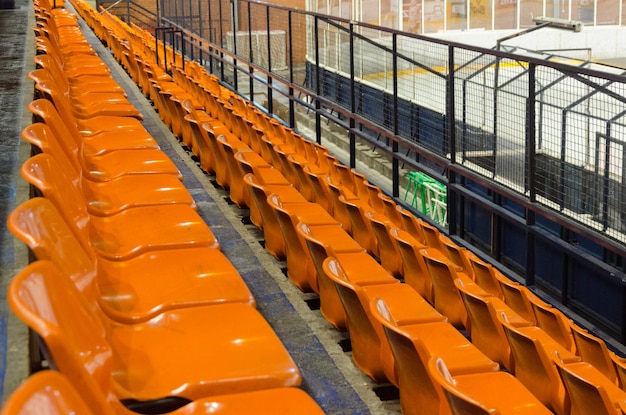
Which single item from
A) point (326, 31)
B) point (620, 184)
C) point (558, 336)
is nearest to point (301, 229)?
point (558, 336)

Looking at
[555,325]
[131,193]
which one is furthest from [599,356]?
[131,193]

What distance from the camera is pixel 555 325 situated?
3.55 metres

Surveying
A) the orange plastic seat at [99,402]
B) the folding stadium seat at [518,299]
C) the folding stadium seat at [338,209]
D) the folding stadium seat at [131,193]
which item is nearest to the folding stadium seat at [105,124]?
the folding stadium seat at [131,193]

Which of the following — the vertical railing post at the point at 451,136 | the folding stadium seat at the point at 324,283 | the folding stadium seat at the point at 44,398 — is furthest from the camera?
the vertical railing post at the point at 451,136

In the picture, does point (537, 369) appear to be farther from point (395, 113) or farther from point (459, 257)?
point (395, 113)

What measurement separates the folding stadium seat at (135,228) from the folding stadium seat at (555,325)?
170 centimetres

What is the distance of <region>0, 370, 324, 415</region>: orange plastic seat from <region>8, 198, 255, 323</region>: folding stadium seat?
31 cm

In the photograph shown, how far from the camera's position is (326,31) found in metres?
8.97

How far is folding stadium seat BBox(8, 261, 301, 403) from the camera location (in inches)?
48.1

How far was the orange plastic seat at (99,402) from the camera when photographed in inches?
37.0

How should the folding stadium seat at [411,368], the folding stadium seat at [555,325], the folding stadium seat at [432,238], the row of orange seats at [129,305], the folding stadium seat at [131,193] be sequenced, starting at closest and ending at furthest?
1. the row of orange seats at [129,305]
2. the folding stadium seat at [411,368]
3. the folding stadium seat at [131,193]
4. the folding stadium seat at [555,325]
5. the folding stadium seat at [432,238]

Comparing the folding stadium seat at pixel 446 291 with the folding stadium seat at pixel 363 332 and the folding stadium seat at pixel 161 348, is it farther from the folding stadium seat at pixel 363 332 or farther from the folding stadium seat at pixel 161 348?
the folding stadium seat at pixel 161 348

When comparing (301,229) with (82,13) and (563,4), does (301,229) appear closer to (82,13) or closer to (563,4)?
(563,4)

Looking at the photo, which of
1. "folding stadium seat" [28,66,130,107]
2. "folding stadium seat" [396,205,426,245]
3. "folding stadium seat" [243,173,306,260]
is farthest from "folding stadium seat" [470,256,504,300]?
"folding stadium seat" [28,66,130,107]
